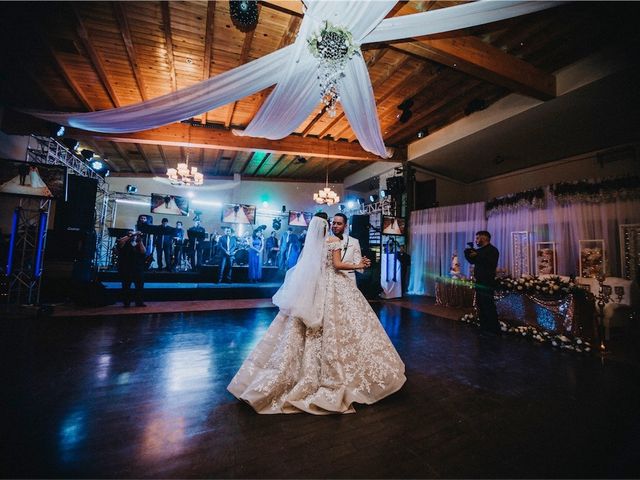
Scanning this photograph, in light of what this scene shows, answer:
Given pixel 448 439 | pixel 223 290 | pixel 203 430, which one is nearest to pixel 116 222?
pixel 223 290

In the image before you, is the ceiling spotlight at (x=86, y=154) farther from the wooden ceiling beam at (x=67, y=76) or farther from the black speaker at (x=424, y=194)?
the black speaker at (x=424, y=194)

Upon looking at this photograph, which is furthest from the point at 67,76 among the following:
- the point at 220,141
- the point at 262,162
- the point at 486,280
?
the point at 486,280

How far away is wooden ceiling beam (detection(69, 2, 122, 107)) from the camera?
11.3 feet

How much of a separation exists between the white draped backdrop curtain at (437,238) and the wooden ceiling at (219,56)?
2.55 metres

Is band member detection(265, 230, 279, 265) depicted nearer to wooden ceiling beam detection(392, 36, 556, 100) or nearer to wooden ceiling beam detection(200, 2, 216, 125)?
wooden ceiling beam detection(200, 2, 216, 125)

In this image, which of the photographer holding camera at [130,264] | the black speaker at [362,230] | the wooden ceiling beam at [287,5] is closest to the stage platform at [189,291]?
the photographer holding camera at [130,264]

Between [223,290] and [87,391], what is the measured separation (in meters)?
4.60

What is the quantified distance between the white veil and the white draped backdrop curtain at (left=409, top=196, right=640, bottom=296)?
5900 mm

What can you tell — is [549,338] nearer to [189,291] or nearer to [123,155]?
[189,291]

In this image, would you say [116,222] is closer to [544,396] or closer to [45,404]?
[45,404]

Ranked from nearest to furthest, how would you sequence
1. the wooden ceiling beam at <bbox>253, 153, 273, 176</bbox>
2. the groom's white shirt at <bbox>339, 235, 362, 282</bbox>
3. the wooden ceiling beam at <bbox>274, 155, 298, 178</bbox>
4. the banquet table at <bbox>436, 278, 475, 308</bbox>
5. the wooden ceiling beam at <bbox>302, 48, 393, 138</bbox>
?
1. the groom's white shirt at <bbox>339, 235, 362, 282</bbox>
2. the wooden ceiling beam at <bbox>302, 48, 393, 138</bbox>
3. the banquet table at <bbox>436, 278, 475, 308</bbox>
4. the wooden ceiling beam at <bbox>253, 153, 273, 176</bbox>
5. the wooden ceiling beam at <bbox>274, 155, 298, 178</bbox>

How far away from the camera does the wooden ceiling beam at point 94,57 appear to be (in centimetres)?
343

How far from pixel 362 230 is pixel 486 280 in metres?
3.94

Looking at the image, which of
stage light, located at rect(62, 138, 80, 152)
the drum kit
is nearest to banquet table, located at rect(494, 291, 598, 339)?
the drum kit
